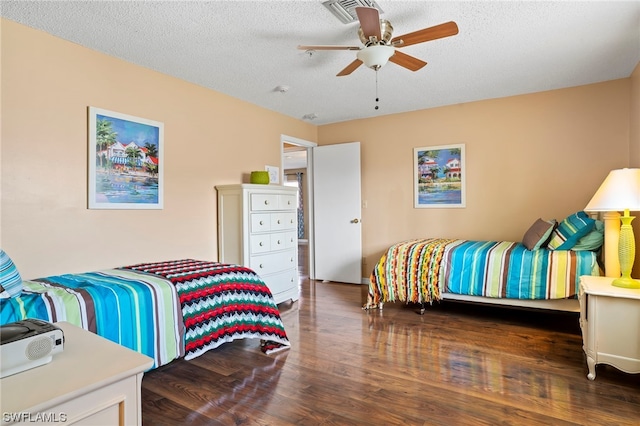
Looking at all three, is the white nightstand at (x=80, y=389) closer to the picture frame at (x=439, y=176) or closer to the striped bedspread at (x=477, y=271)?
the striped bedspread at (x=477, y=271)

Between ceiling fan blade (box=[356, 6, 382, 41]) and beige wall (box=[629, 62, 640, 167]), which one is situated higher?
ceiling fan blade (box=[356, 6, 382, 41])

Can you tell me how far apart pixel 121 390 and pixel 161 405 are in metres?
1.28

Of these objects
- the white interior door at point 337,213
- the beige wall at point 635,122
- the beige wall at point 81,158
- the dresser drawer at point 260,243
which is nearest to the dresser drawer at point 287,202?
the dresser drawer at point 260,243

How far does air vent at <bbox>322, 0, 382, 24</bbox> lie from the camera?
2.26m

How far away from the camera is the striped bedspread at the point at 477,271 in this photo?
315 cm

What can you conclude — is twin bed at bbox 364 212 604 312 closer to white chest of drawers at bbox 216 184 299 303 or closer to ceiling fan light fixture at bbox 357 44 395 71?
white chest of drawers at bbox 216 184 299 303

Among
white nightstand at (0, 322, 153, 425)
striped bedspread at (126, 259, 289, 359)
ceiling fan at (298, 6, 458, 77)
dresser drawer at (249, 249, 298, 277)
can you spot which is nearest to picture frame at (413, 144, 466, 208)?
dresser drawer at (249, 249, 298, 277)

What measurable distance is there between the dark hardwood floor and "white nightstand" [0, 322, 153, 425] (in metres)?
1.04

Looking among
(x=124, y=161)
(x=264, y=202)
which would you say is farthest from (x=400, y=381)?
(x=124, y=161)

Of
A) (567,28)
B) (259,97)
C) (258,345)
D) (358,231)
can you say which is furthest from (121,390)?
(358,231)

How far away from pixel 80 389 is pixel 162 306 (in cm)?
151

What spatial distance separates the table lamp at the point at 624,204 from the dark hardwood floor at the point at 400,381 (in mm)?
688

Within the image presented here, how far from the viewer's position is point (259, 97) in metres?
4.23

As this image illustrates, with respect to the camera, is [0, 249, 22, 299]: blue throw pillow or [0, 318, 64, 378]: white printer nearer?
[0, 318, 64, 378]: white printer
